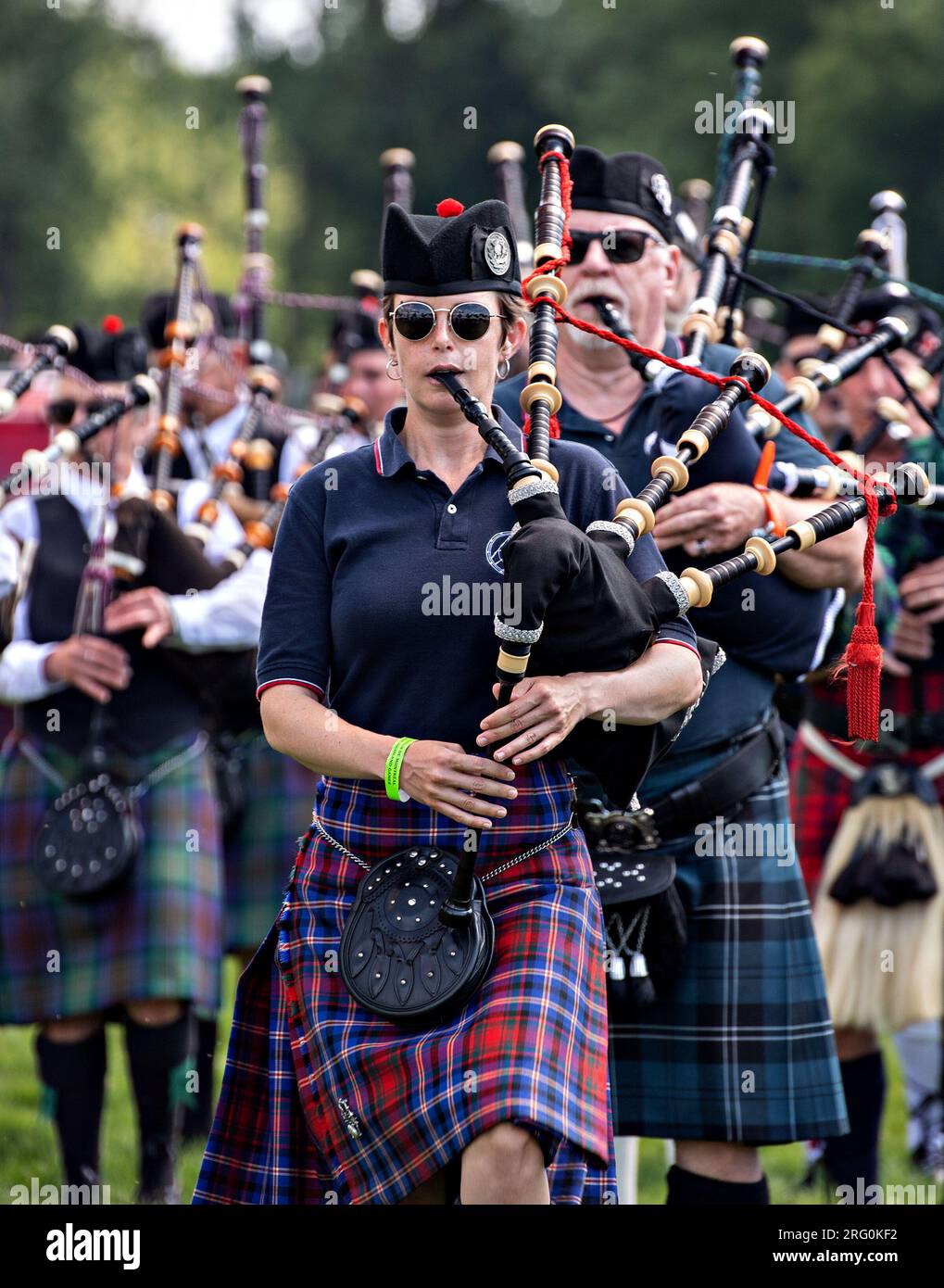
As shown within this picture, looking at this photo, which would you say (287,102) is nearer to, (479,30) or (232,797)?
(479,30)

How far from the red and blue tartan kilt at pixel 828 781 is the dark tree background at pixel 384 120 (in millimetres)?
17479

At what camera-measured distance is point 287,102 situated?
3853cm

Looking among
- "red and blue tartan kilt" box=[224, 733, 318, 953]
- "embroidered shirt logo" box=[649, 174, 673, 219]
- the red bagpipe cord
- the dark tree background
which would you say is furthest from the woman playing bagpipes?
the dark tree background

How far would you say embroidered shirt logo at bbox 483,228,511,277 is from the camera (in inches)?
111

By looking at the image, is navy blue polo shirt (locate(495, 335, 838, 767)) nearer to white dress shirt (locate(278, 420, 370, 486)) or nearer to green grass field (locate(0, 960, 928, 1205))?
green grass field (locate(0, 960, 928, 1205))

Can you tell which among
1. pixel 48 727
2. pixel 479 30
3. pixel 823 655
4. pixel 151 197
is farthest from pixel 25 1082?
pixel 479 30

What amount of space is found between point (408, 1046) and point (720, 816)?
0.96m

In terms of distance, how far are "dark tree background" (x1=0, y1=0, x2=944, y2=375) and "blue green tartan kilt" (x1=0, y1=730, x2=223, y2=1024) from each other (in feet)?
59.8

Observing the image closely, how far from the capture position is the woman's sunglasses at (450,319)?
2.79 m

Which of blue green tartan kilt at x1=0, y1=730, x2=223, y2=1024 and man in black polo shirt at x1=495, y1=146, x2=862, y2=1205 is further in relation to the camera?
blue green tartan kilt at x1=0, y1=730, x2=223, y2=1024

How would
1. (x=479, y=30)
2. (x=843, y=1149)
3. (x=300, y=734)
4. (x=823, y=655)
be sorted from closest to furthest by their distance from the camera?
1. (x=300, y=734)
2. (x=823, y=655)
3. (x=843, y=1149)
4. (x=479, y=30)

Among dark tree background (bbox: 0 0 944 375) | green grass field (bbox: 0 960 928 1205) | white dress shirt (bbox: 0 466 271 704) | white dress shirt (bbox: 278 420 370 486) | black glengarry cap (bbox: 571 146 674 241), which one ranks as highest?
dark tree background (bbox: 0 0 944 375)

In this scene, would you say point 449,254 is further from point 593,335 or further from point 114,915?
point 114,915

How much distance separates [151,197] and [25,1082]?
25622mm
